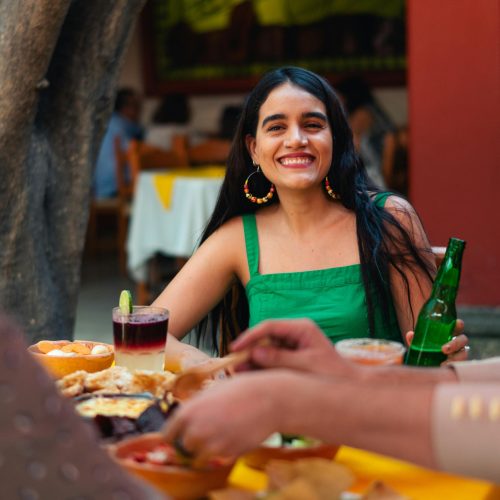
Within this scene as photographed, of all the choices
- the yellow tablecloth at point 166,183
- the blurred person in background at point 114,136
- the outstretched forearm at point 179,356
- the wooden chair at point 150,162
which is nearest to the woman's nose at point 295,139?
the outstretched forearm at point 179,356

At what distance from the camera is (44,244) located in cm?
352

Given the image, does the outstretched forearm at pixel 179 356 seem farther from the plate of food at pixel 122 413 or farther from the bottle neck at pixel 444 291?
the bottle neck at pixel 444 291

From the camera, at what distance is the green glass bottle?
84.7 inches

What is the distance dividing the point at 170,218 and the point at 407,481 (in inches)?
217

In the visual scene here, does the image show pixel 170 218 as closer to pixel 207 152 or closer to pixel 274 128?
pixel 207 152

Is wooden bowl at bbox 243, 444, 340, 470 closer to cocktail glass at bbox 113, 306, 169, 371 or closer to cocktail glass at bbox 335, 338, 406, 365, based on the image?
cocktail glass at bbox 335, 338, 406, 365

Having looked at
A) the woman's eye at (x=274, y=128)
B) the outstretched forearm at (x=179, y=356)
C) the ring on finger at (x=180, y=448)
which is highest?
the woman's eye at (x=274, y=128)

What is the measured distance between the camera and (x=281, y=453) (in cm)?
154

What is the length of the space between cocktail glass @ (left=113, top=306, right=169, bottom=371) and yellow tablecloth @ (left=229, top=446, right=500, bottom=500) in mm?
622

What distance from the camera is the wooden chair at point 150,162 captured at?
725 centimetres

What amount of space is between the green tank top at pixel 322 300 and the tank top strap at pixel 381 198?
0.69 ft

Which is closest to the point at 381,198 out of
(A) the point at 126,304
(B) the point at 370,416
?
(A) the point at 126,304

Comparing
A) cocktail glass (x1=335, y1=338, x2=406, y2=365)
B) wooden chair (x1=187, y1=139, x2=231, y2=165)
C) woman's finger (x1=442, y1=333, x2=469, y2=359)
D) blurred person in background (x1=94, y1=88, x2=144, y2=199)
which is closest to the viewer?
cocktail glass (x1=335, y1=338, x2=406, y2=365)

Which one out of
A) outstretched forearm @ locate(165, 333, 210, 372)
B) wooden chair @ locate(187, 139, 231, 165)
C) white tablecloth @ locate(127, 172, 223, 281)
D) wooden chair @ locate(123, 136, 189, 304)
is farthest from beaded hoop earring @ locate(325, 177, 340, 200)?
wooden chair @ locate(187, 139, 231, 165)
